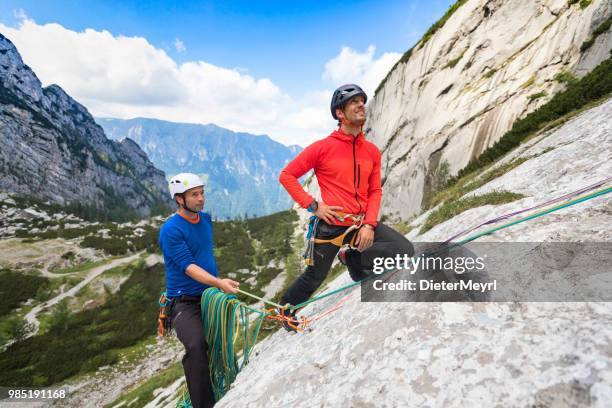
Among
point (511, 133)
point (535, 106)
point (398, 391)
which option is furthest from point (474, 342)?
point (535, 106)

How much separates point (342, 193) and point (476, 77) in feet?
78.2

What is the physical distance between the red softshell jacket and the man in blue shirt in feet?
6.13

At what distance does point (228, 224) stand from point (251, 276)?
45642mm

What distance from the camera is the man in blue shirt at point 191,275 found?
4305 mm

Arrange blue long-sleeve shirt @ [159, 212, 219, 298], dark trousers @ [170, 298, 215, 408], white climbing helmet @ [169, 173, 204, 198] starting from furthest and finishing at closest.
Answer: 1. white climbing helmet @ [169, 173, 204, 198]
2. blue long-sleeve shirt @ [159, 212, 219, 298]
3. dark trousers @ [170, 298, 215, 408]

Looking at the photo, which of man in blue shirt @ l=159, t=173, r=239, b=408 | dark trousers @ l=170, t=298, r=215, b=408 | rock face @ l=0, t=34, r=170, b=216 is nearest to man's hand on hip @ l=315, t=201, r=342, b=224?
man in blue shirt @ l=159, t=173, r=239, b=408

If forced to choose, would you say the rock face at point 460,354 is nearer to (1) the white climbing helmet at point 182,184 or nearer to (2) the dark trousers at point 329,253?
(2) the dark trousers at point 329,253

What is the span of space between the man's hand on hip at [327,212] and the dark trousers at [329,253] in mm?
209

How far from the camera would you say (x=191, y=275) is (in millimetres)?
4555

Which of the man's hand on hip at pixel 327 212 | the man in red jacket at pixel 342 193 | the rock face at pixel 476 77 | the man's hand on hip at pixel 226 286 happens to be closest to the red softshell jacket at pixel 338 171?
the man in red jacket at pixel 342 193

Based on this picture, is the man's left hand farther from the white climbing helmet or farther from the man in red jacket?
the white climbing helmet

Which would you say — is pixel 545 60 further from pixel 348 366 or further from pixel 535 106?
pixel 348 366

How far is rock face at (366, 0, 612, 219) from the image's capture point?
15.7 meters

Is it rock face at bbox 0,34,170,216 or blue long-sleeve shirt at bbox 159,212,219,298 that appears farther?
rock face at bbox 0,34,170,216
